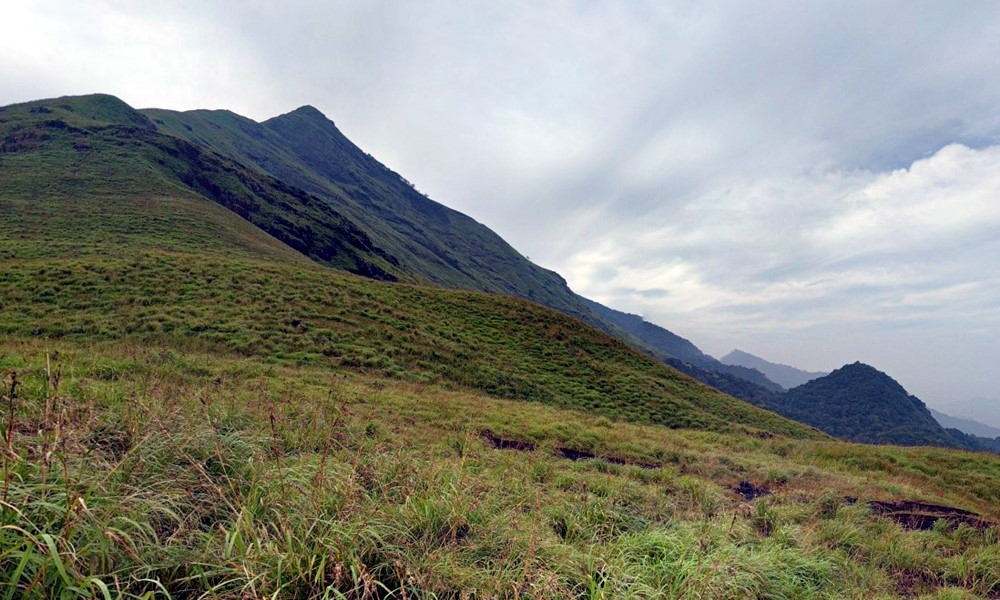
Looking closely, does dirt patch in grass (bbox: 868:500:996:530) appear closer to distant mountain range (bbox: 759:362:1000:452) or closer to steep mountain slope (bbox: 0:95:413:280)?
steep mountain slope (bbox: 0:95:413:280)

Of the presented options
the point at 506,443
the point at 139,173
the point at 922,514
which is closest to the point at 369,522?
the point at 506,443

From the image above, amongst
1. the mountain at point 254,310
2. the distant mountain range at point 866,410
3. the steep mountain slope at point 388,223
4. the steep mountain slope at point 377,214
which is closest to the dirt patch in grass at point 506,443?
the mountain at point 254,310

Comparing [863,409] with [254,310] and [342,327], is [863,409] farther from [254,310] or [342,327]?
[254,310]

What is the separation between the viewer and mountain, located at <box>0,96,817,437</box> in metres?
17.1

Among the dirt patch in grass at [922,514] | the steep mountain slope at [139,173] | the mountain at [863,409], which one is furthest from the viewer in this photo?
the mountain at [863,409]

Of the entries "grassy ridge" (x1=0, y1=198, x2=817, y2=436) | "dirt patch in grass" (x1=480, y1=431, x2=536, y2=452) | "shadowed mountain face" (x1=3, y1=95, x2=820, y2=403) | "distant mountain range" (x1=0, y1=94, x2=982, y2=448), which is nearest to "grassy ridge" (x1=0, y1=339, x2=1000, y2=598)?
"dirt patch in grass" (x1=480, y1=431, x2=536, y2=452)

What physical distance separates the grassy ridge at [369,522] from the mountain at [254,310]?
8.81 metres

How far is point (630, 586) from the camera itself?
10.7 feet

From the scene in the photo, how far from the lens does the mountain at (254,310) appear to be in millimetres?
17109

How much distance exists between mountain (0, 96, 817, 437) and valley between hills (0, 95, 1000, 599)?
22 cm

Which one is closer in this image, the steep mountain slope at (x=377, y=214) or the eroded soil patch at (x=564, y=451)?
the eroded soil patch at (x=564, y=451)

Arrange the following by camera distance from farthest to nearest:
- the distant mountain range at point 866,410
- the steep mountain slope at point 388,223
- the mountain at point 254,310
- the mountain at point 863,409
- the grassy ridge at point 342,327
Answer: the distant mountain range at point 866,410, the mountain at point 863,409, the steep mountain slope at point 388,223, the mountain at point 254,310, the grassy ridge at point 342,327

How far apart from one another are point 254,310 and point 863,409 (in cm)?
21945

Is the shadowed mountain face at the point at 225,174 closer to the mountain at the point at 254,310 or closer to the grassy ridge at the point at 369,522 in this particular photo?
the mountain at the point at 254,310
